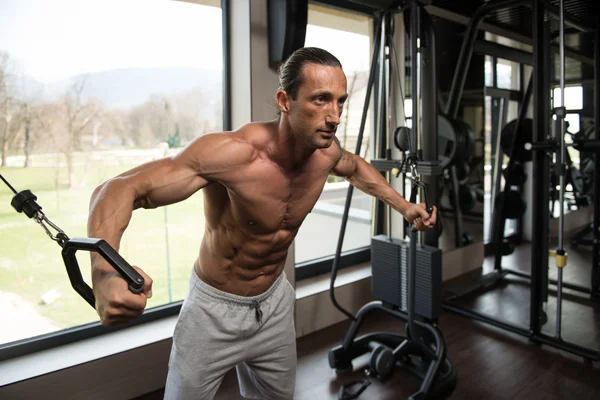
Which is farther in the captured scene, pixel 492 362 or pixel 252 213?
pixel 492 362

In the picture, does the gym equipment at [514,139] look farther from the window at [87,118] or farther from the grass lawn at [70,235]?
the grass lawn at [70,235]

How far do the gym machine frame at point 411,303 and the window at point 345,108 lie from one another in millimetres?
620

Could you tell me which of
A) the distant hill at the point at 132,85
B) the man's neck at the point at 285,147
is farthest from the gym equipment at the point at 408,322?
the distant hill at the point at 132,85

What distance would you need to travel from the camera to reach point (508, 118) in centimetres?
504

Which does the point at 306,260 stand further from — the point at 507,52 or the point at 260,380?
the point at 507,52

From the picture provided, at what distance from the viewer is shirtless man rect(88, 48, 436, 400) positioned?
1.25 metres

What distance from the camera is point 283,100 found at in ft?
4.38

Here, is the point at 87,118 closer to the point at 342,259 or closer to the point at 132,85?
the point at 132,85

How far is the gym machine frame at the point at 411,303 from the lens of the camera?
7.24 feet

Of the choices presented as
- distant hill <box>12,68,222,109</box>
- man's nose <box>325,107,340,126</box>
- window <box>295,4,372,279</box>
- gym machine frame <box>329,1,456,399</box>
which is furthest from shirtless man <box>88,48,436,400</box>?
window <box>295,4,372,279</box>

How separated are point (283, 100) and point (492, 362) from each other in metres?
2.03

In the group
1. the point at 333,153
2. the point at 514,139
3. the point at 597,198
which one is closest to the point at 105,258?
the point at 333,153

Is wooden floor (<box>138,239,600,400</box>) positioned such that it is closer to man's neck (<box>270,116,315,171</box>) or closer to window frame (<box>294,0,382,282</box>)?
window frame (<box>294,0,382,282</box>)

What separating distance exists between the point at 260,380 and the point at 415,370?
110cm
